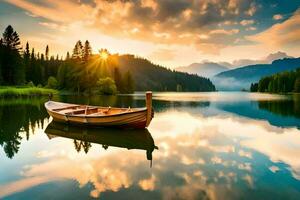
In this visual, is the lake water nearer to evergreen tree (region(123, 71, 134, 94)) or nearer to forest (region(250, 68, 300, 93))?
evergreen tree (region(123, 71, 134, 94))

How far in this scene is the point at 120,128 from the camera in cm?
2152

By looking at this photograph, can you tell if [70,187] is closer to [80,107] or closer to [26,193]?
[26,193]

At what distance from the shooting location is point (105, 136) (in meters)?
19.0

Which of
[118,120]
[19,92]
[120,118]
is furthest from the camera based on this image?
[19,92]

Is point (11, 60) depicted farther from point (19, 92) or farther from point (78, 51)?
point (78, 51)

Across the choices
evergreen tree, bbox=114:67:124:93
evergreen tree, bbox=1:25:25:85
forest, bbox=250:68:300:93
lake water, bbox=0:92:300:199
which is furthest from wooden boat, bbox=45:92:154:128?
forest, bbox=250:68:300:93

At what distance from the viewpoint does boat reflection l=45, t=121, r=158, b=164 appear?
1605 cm

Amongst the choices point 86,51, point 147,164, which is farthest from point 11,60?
point 147,164

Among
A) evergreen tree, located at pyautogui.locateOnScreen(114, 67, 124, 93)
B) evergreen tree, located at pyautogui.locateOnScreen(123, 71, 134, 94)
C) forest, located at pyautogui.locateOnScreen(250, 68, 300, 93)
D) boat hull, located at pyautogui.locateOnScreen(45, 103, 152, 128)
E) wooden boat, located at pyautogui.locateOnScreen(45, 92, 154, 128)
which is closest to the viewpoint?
wooden boat, located at pyautogui.locateOnScreen(45, 92, 154, 128)

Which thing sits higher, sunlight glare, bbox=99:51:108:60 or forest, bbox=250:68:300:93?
sunlight glare, bbox=99:51:108:60

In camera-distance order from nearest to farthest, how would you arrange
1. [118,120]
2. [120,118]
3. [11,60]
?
[120,118], [118,120], [11,60]

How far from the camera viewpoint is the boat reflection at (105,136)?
52.6ft

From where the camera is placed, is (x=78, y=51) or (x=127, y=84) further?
(x=127, y=84)

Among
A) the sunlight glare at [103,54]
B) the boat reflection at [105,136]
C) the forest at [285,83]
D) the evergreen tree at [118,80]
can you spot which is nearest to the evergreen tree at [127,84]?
the evergreen tree at [118,80]
